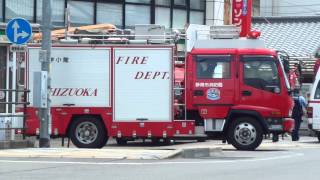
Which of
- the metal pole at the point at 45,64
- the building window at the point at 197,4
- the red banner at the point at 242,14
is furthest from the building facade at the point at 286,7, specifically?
the metal pole at the point at 45,64

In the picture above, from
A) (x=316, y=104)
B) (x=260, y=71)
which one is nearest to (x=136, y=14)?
(x=316, y=104)

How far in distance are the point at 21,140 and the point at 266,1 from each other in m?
35.4

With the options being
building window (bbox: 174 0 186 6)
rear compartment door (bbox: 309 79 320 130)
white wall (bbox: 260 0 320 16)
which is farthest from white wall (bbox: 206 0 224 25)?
white wall (bbox: 260 0 320 16)

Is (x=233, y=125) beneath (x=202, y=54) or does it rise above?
beneath

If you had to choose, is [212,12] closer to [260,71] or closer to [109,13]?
[109,13]

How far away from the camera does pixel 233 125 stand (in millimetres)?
20672

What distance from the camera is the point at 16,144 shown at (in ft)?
64.4

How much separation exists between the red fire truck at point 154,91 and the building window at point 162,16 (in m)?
10.2

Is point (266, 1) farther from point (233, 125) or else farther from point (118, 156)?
point (118, 156)

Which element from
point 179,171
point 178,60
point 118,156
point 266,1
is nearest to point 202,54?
point 178,60

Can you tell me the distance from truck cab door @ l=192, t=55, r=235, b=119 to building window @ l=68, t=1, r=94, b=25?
29.8ft

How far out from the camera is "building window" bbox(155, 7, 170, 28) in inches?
1208

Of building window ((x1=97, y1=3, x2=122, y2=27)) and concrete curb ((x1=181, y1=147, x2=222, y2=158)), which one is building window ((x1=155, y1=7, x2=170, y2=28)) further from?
concrete curb ((x1=181, y1=147, x2=222, y2=158))

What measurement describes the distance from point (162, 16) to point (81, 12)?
393cm
